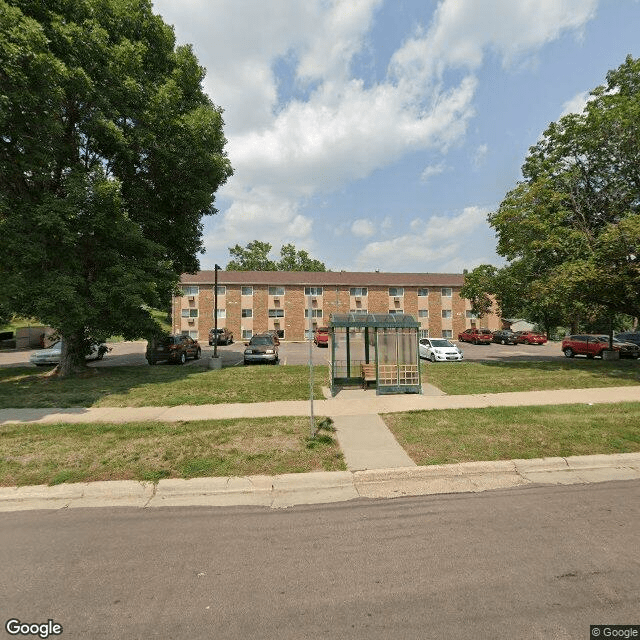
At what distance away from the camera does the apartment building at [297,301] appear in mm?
44812

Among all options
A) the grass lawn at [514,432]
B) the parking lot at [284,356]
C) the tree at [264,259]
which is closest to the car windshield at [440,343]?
the parking lot at [284,356]

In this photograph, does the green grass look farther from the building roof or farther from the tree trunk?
the building roof

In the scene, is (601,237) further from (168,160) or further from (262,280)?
(262,280)

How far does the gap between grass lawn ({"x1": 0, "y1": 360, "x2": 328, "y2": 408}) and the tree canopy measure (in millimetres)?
11938

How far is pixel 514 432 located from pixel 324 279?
132ft

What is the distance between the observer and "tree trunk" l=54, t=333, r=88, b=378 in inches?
568

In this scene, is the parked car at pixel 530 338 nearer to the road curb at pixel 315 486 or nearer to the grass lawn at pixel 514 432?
the grass lawn at pixel 514 432

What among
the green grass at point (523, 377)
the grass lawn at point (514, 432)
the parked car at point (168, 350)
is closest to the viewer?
the grass lawn at point (514, 432)

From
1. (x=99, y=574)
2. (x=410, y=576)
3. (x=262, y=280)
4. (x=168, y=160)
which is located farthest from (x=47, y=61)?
(x=262, y=280)

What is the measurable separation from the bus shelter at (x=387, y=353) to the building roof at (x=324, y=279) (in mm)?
33430

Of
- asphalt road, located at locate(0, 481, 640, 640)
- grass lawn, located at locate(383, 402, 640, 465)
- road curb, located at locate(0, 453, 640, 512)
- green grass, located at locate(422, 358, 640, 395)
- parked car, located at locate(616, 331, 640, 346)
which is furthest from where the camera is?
parked car, located at locate(616, 331, 640, 346)

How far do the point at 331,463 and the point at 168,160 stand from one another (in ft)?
44.1

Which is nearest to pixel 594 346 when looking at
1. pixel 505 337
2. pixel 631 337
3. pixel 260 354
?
pixel 631 337

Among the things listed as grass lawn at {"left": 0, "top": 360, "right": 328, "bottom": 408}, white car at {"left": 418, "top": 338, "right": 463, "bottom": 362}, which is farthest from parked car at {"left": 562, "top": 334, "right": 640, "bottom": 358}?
grass lawn at {"left": 0, "top": 360, "right": 328, "bottom": 408}
